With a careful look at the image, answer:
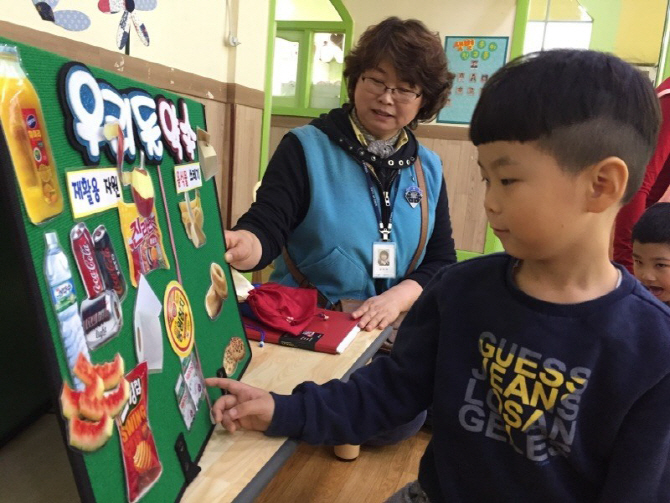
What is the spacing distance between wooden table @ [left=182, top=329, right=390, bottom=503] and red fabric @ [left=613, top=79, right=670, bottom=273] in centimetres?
100

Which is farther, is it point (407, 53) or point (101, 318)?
point (407, 53)

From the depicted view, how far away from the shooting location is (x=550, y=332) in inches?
30.9

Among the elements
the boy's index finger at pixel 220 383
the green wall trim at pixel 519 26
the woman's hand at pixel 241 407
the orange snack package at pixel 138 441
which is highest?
the green wall trim at pixel 519 26

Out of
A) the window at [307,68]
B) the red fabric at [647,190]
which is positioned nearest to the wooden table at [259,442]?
the red fabric at [647,190]

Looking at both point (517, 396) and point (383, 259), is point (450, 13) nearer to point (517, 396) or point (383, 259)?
point (383, 259)

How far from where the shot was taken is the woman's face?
5.08 feet

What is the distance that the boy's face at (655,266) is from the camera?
1591 millimetres

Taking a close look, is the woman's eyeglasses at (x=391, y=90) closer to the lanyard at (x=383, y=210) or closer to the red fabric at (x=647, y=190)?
the lanyard at (x=383, y=210)

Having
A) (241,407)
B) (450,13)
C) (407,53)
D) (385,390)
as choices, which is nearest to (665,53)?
(450,13)

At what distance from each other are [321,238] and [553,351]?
2.93 feet

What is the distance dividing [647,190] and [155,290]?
5.16 feet

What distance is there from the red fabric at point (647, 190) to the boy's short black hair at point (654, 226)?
0.05m

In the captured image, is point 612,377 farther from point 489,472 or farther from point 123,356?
point 123,356

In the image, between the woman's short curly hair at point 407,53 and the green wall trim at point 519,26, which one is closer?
the woman's short curly hair at point 407,53
